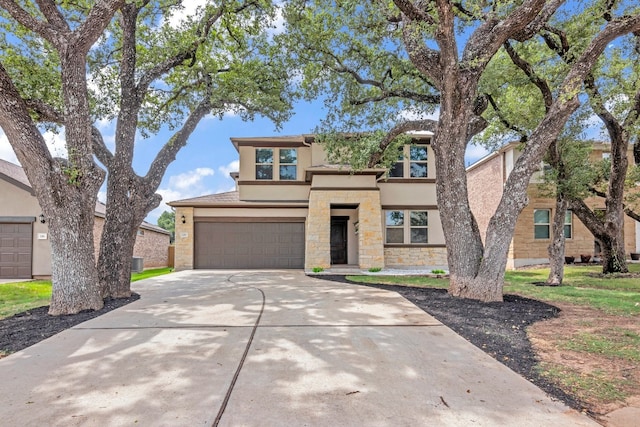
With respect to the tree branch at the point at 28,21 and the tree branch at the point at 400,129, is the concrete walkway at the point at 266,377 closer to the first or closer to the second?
the tree branch at the point at 400,129

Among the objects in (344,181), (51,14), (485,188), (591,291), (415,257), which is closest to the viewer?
(51,14)

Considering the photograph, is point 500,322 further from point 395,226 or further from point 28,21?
point 395,226

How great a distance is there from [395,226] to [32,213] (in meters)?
13.5

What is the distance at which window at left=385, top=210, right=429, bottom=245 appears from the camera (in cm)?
1505

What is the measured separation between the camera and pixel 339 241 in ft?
54.1

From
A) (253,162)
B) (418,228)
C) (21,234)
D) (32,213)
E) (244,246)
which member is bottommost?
(244,246)

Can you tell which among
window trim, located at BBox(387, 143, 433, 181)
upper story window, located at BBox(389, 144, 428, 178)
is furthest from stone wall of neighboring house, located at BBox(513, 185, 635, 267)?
upper story window, located at BBox(389, 144, 428, 178)

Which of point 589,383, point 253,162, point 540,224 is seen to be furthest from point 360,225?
A: point 589,383

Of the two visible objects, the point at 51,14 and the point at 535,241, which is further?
the point at 535,241

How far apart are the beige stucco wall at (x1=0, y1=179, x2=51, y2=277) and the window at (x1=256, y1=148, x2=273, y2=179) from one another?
8028 mm

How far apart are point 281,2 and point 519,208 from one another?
796 cm

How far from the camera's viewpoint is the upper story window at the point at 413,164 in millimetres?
15406

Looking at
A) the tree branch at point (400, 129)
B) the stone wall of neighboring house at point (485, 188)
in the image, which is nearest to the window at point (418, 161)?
the stone wall of neighboring house at point (485, 188)

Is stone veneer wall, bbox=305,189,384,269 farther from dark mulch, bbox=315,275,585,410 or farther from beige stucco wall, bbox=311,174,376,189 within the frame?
dark mulch, bbox=315,275,585,410
